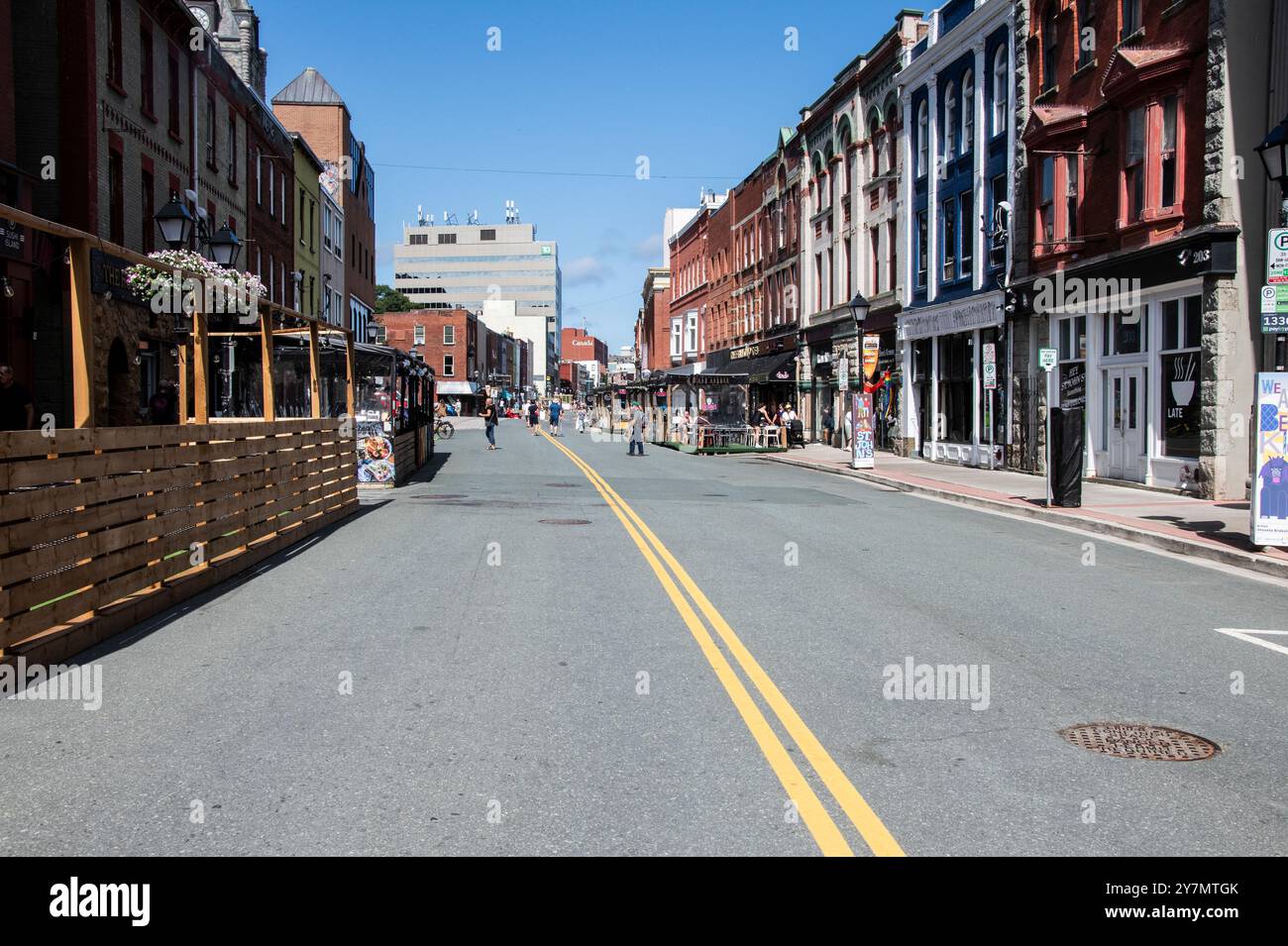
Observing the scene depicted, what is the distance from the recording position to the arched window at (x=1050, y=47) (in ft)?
82.8

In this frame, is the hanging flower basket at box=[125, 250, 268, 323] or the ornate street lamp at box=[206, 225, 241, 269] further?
the ornate street lamp at box=[206, 225, 241, 269]

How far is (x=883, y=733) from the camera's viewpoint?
5.71 metres

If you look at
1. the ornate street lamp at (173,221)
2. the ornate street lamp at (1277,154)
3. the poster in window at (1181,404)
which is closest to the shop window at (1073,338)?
the poster in window at (1181,404)

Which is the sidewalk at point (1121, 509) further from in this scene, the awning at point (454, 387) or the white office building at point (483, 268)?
the white office building at point (483, 268)

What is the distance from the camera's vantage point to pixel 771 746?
5449 millimetres

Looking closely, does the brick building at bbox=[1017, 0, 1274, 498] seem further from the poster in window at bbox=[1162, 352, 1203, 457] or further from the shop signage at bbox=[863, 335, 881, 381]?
the shop signage at bbox=[863, 335, 881, 381]

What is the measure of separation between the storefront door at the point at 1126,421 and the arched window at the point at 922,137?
43.0 ft

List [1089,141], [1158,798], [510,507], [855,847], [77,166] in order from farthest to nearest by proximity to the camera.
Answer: [1089,141]
[77,166]
[510,507]
[1158,798]
[855,847]

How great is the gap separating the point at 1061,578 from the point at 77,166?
19135 millimetres

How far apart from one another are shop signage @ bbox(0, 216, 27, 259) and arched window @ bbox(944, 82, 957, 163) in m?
23.9

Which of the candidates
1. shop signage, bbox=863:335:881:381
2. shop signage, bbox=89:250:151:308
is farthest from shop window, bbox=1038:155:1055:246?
shop signage, bbox=89:250:151:308

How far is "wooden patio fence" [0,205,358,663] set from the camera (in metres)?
6.91

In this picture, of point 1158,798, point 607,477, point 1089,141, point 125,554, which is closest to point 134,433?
point 125,554

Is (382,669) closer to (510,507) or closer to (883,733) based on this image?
(883,733)
